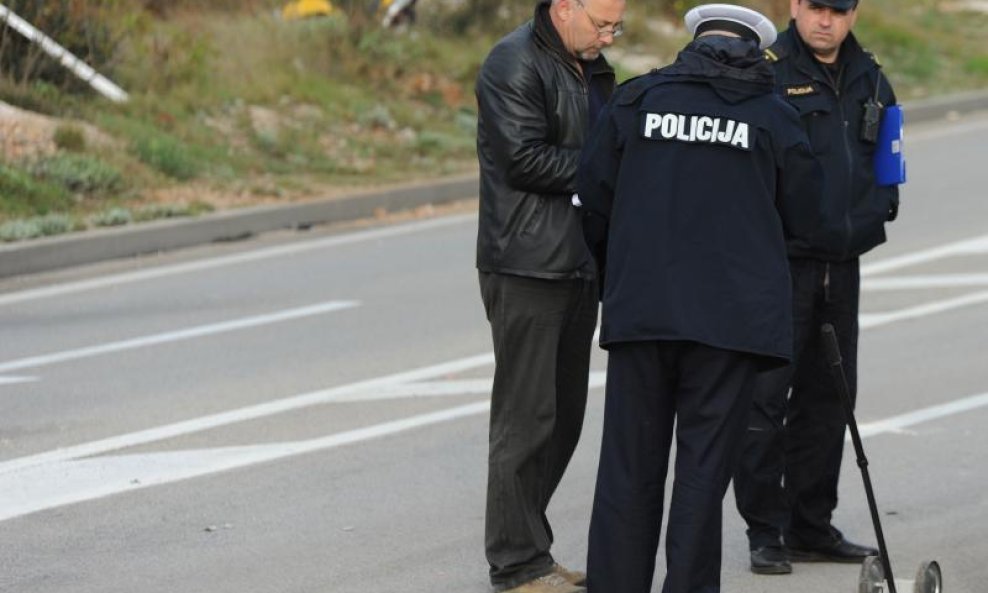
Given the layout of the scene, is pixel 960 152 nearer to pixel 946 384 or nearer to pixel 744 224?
pixel 946 384

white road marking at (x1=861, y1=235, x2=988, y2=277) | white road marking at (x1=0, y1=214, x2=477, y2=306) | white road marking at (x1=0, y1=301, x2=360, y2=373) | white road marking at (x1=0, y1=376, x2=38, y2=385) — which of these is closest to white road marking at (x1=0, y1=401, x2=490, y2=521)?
white road marking at (x1=0, y1=376, x2=38, y2=385)

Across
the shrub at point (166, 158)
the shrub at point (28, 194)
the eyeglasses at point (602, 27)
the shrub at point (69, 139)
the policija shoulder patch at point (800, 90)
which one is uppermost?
the eyeglasses at point (602, 27)

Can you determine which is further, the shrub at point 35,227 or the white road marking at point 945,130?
the white road marking at point 945,130

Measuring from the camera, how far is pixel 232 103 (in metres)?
17.2

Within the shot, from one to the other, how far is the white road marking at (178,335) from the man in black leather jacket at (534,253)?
445cm

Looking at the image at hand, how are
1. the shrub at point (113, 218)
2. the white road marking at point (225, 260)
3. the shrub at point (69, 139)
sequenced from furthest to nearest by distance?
the shrub at point (69, 139), the shrub at point (113, 218), the white road marking at point (225, 260)

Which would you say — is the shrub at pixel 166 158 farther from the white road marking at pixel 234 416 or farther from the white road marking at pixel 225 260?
the white road marking at pixel 234 416

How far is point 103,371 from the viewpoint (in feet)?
32.2

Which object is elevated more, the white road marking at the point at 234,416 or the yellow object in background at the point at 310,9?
the yellow object in background at the point at 310,9

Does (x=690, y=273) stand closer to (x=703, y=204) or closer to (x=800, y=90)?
(x=703, y=204)

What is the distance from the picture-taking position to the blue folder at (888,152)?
6551 mm

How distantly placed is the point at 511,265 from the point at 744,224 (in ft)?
3.24

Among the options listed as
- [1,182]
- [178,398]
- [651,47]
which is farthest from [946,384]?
[651,47]

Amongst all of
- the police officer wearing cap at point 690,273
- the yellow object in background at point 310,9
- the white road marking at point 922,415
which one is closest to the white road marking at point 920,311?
the white road marking at point 922,415
